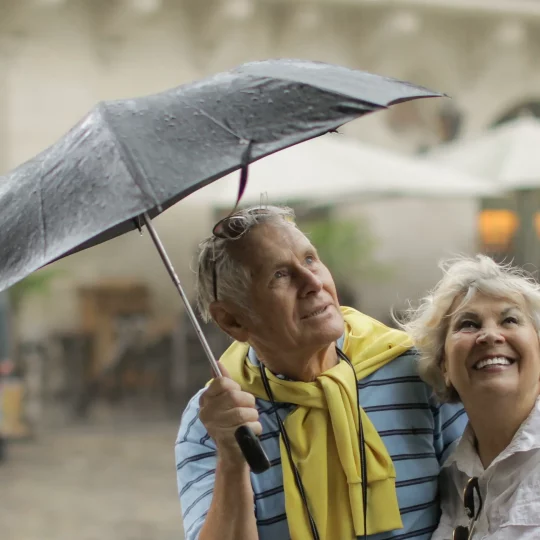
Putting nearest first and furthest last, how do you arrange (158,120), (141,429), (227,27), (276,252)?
(158,120) → (276,252) → (141,429) → (227,27)

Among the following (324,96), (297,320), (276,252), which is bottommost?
(297,320)

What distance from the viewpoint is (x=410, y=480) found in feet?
7.43

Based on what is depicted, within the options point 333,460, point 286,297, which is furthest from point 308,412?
point 286,297

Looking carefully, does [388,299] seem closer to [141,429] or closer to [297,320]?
[141,429]

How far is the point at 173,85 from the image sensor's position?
12.3 m

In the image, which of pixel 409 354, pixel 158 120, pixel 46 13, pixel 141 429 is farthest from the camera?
pixel 46 13

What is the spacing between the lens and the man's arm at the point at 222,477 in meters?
1.99

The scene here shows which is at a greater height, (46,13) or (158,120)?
(46,13)

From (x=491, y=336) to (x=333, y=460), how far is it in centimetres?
47

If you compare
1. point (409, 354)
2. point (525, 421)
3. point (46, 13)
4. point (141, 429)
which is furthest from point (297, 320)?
point (46, 13)

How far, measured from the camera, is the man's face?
7.38 ft

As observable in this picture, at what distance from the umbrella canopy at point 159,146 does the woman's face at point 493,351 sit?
552 millimetres

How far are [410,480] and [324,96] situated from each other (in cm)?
96

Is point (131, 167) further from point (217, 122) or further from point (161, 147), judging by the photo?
point (217, 122)
